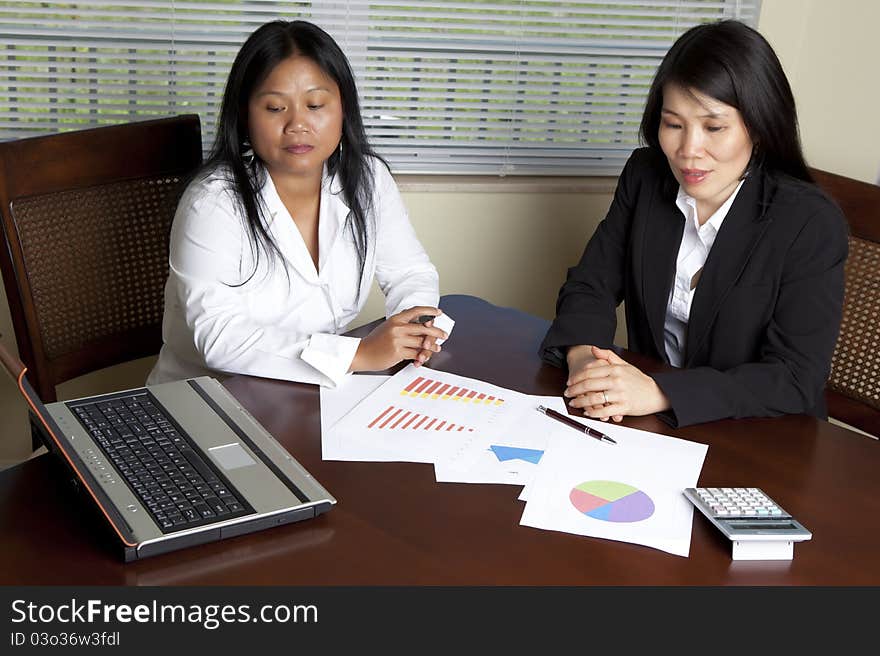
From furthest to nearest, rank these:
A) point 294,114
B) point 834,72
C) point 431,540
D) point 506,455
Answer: point 834,72, point 294,114, point 506,455, point 431,540

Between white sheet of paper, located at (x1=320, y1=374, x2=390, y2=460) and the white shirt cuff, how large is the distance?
0.06ft

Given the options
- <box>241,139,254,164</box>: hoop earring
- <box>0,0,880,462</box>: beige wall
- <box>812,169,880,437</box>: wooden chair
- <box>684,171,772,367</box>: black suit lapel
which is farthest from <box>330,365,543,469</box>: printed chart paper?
<box>0,0,880,462</box>: beige wall

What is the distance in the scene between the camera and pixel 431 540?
3.75ft

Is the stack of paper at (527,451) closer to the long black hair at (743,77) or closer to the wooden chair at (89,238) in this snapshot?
the long black hair at (743,77)

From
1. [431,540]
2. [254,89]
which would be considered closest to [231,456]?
[431,540]

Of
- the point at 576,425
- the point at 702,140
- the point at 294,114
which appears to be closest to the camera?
the point at 576,425

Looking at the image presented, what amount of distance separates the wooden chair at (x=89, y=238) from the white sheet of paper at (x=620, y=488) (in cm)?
101

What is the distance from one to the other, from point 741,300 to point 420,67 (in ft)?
3.91

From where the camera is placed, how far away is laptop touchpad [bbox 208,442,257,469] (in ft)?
4.00

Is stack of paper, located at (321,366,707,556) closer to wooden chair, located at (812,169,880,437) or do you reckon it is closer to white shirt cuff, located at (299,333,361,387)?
white shirt cuff, located at (299,333,361,387)

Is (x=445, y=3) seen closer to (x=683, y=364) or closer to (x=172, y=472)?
(x=683, y=364)

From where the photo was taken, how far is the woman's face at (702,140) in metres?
1.71

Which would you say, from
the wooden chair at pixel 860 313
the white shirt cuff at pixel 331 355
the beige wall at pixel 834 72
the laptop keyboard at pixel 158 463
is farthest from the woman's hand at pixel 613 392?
the beige wall at pixel 834 72

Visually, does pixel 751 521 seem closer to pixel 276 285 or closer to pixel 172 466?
pixel 172 466
